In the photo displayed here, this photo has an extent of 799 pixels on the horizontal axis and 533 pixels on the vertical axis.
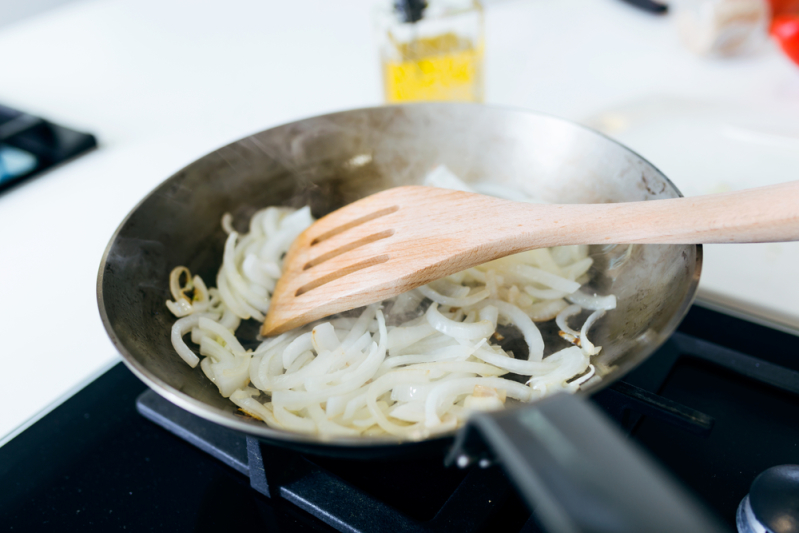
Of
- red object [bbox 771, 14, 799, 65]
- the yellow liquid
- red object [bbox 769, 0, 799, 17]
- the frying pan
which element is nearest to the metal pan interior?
the frying pan

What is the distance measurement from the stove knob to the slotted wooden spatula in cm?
25

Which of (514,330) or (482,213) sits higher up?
(482,213)

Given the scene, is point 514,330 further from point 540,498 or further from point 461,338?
point 540,498

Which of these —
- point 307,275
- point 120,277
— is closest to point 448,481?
point 307,275

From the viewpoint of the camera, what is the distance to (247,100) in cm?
145

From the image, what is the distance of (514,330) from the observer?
80cm

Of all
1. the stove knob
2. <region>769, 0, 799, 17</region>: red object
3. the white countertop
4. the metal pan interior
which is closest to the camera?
the stove knob

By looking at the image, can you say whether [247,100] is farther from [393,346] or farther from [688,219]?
[688,219]

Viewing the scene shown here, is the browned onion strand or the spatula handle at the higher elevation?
the spatula handle

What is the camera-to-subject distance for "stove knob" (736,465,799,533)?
544 millimetres

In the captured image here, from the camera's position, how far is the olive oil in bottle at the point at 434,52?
122 cm

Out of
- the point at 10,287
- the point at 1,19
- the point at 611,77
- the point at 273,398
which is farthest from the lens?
the point at 1,19

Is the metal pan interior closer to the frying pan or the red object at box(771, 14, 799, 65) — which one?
the frying pan

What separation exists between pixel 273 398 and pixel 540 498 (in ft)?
1.38
